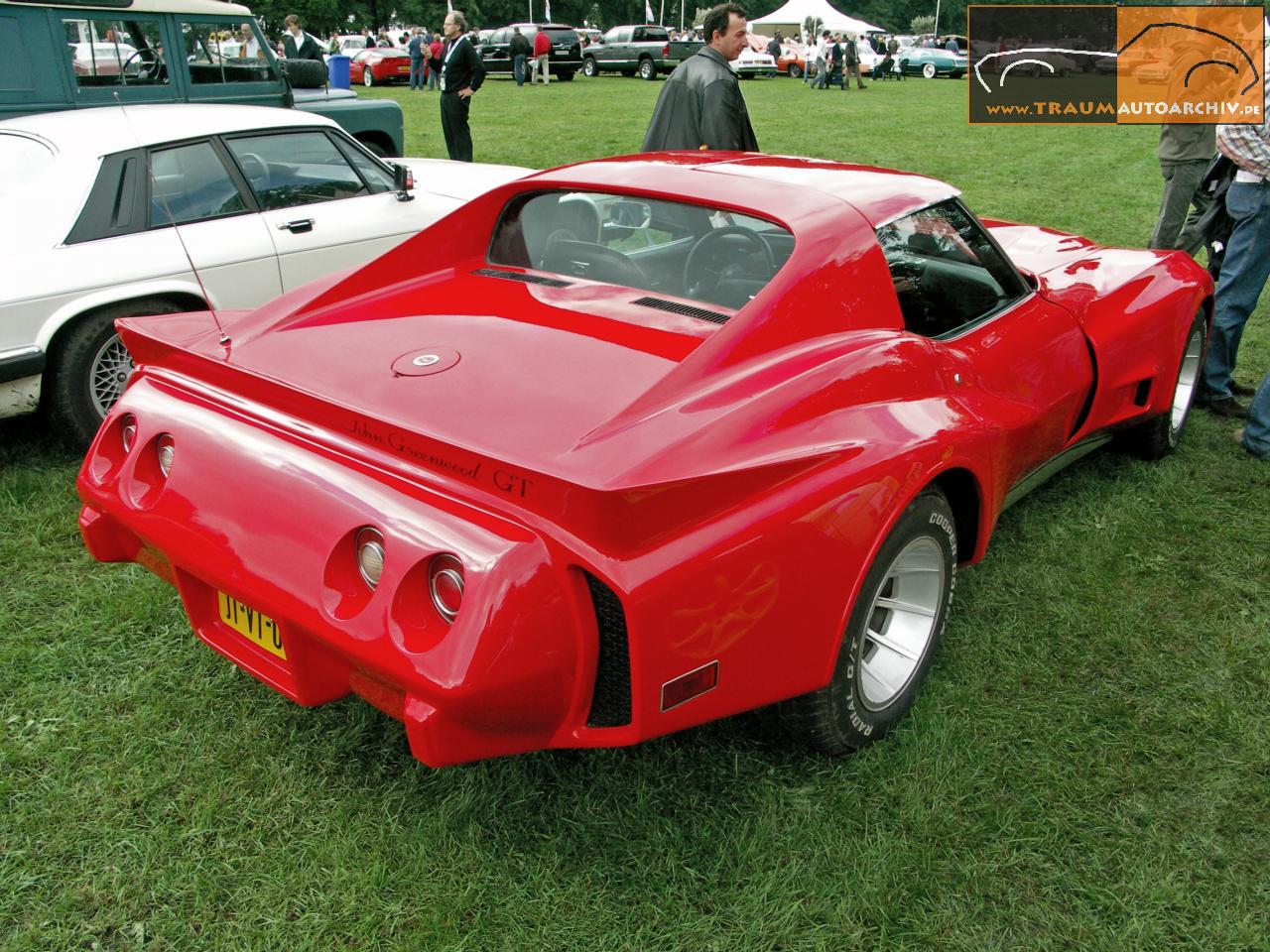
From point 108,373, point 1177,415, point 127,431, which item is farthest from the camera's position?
point 1177,415

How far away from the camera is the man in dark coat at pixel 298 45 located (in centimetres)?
1496

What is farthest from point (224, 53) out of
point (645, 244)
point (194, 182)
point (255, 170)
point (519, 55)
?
point (519, 55)

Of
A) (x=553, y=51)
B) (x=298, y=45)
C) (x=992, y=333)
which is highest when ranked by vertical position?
(x=298, y=45)

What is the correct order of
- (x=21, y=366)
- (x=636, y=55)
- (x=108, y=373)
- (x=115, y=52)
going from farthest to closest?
(x=636, y=55)
(x=115, y=52)
(x=108, y=373)
(x=21, y=366)

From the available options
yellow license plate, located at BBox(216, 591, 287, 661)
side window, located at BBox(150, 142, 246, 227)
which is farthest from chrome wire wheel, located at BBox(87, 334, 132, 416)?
yellow license plate, located at BBox(216, 591, 287, 661)

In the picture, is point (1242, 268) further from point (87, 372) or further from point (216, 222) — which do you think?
point (87, 372)

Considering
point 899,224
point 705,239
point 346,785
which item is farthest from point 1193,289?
Result: point 346,785

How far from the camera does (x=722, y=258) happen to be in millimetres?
2875

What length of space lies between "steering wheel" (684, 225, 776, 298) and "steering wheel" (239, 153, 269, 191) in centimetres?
298

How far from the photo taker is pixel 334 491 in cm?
212

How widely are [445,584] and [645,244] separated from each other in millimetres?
1499

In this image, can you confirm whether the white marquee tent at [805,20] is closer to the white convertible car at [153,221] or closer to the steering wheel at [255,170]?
the white convertible car at [153,221]

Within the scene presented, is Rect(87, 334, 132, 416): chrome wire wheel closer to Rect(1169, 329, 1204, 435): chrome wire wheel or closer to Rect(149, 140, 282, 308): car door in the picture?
Rect(149, 140, 282, 308): car door

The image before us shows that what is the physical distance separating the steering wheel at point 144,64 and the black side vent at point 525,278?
4.94 metres
